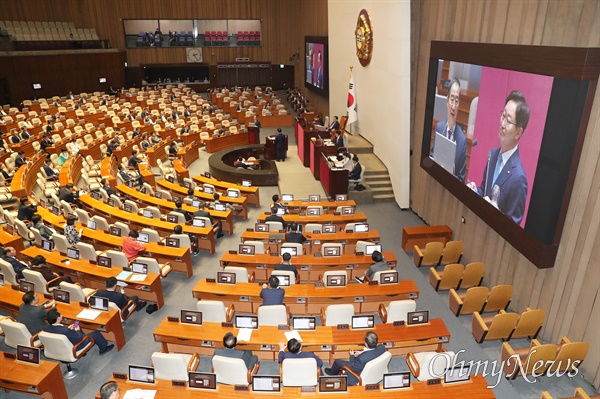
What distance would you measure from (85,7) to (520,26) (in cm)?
3330

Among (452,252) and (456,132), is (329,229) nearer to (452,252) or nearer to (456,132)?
(452,252)

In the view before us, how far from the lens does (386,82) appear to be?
48.1 feet

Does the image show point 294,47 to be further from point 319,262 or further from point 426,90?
point 319,262

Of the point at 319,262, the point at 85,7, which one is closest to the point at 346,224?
the point at 319,262

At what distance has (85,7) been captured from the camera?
31984 mm

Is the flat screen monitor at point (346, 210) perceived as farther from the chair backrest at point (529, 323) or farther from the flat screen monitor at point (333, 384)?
the flat screen monitor at point (333, 384)

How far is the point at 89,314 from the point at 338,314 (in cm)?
428

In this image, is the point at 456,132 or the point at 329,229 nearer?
the point at 456,132

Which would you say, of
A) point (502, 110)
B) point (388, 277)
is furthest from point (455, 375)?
point (502, 110)

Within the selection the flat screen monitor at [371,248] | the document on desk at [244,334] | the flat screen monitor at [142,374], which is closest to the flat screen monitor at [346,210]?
the flat screen monitor at [371,248]

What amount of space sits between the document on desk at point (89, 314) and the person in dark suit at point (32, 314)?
20.8 inches

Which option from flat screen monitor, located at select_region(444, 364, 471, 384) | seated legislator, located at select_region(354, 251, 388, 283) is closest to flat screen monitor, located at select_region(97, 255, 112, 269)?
seated legislator, located at select_region(354, 251, 388, 283)

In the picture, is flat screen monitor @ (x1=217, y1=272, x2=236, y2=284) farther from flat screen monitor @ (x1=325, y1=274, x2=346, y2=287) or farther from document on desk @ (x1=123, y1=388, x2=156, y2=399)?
document on desk @ (x1=123, y1=388, x2=156, y2=399)

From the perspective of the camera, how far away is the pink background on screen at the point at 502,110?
23.1ft
